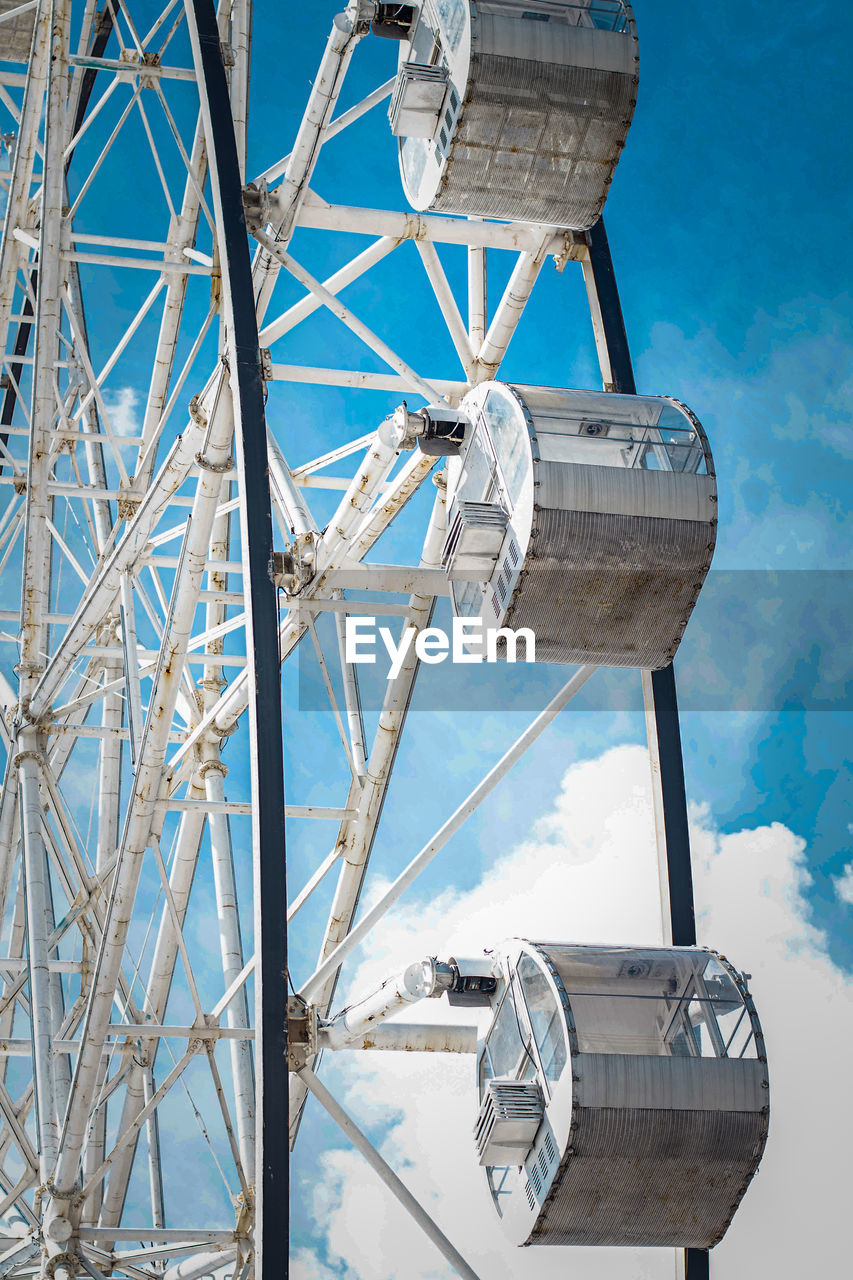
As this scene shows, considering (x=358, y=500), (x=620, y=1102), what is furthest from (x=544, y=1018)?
(x=358, y=500)

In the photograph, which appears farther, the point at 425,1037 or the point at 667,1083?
the point at 425,1037

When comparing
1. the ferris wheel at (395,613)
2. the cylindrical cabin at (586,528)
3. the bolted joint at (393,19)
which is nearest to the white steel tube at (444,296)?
the ferris wheel at (395,613)

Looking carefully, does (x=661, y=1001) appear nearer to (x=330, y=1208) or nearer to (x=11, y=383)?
(x=11, y=383)

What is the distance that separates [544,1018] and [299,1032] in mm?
1841

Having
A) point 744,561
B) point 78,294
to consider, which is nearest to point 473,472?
point 78,294

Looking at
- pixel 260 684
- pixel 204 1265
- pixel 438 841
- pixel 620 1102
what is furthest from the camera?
pixel 204 1265

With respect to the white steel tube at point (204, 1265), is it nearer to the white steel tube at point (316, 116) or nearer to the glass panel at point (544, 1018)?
the glass panel at point (544, 1018)

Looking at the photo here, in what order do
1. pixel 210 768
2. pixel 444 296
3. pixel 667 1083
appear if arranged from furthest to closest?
pixel 210 768 → pixel 444 296 → pixel 667 1083

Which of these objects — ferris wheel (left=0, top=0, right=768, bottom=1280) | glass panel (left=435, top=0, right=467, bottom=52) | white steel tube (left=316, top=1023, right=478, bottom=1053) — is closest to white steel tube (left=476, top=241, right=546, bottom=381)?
ferris wheel (left=0, top=0, right=768, bottom=1280)

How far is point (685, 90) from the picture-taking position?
31.2 meters

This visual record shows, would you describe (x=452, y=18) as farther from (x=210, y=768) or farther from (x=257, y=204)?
(x=210, y=768)

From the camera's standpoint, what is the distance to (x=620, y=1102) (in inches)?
402

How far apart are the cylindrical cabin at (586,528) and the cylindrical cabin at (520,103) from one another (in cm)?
179

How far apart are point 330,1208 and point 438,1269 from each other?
2340 millimetres
